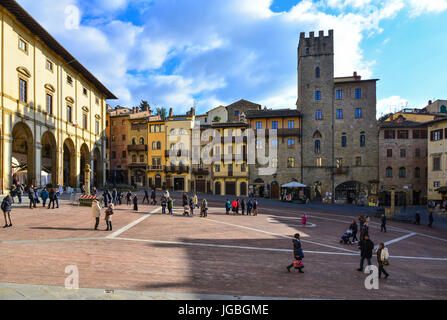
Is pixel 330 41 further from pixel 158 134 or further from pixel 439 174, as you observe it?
pixel 158 134

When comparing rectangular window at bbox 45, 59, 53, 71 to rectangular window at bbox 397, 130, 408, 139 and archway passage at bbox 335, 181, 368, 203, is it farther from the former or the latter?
rectangular window at bbox 397, 130, 408, 139

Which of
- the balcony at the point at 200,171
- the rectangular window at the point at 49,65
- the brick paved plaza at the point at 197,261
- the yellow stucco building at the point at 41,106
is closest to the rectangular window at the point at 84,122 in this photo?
the yellow stucco building at the point at 41,106

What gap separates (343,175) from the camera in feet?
131

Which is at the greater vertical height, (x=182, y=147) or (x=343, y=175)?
(x=182, y=147)

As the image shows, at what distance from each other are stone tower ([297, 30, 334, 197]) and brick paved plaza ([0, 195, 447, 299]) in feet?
83.7

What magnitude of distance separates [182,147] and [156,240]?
3629cm

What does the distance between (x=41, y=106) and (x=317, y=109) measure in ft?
124

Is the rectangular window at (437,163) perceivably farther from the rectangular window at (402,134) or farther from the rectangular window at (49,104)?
the rectangular window at (49,104)

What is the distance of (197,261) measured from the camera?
8.97 m

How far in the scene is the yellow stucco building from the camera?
70.0 ft

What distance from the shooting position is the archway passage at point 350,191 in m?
39.2
